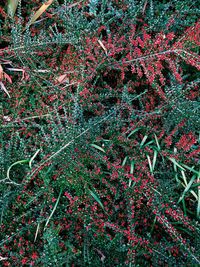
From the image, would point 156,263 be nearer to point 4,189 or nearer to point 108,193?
point 108,193

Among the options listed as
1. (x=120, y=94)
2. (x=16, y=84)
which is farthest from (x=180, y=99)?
(x=16, y=84)

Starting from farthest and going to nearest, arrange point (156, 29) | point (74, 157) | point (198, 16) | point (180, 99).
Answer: point (198, 16)
point (156, 29)
point (180, 99)
point (74, 157)

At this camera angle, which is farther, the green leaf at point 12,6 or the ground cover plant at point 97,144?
the green leaf at point 12,6

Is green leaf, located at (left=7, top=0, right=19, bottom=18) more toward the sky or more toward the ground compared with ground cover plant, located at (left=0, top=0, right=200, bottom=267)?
more toward the sky

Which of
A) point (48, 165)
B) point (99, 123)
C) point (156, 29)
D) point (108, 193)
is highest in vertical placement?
point (156, 29)

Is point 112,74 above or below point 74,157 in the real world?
above

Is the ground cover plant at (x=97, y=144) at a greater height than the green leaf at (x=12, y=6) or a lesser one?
lesser

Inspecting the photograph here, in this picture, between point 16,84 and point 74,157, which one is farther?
point 16,84

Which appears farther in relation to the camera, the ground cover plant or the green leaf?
the green leaf
